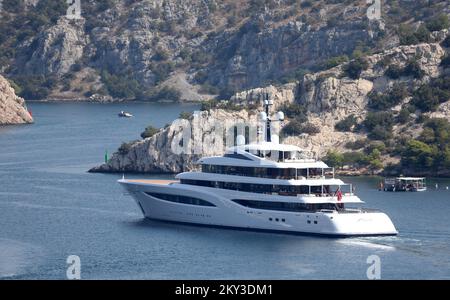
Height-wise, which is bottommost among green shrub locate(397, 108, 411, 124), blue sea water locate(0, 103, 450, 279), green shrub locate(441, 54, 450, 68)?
blue sea water locate(0, 103, 450, 279)

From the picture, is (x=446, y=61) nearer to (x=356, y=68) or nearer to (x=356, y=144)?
(x=356, y=68)

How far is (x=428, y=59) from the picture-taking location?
16138 centimetres

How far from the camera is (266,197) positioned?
10469 centimetres

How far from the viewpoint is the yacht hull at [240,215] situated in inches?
3974

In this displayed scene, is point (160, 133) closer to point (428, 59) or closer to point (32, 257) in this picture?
point (428, 59)

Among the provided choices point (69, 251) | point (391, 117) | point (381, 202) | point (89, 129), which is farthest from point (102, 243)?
point (89, 129)

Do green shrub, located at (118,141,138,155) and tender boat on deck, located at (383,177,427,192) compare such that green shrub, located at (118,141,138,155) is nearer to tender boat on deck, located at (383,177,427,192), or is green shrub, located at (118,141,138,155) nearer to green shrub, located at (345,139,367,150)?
green shrub, located at (345,139,367,150)

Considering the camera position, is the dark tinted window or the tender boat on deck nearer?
the dark tinted window

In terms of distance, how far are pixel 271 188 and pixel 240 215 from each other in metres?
2.86

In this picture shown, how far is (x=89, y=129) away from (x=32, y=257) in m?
96.7

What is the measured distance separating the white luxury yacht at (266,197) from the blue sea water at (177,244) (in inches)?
36.5

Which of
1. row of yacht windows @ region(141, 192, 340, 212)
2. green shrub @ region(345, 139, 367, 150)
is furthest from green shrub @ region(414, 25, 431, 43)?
row of yacht windows @ region(141, 192, 340, 212)

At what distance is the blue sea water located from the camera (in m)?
91.1

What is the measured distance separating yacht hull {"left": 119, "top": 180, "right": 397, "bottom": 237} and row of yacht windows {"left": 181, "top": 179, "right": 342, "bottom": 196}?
0.44 metres
